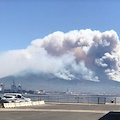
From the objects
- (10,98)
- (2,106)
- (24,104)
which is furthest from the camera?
(10,98)

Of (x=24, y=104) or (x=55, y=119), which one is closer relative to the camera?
(x=55, y=119)

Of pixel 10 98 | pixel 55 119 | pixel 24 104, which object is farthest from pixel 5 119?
pixel 10 98

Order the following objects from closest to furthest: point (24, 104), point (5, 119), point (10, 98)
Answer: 1. point (5, 119)
2. point (24, 104)
3. point (10, 98)

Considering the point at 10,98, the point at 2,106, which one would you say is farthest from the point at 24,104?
Answer: the point at 10,98

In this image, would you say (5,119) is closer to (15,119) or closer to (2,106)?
(15,119)

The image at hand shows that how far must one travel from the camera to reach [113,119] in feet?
76.1

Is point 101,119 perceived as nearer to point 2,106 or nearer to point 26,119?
point 26,119

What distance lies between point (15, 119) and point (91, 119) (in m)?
5.92

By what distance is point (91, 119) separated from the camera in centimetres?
2336

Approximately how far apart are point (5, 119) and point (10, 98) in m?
36.0

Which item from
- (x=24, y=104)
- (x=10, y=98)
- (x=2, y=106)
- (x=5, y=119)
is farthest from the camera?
(x=10, y=98)

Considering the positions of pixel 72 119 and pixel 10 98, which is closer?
pixel 72 119

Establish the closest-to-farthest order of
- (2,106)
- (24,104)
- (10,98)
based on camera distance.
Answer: (2,106) < (24,104) < (10,98)

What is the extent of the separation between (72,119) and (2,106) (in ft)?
63.3
